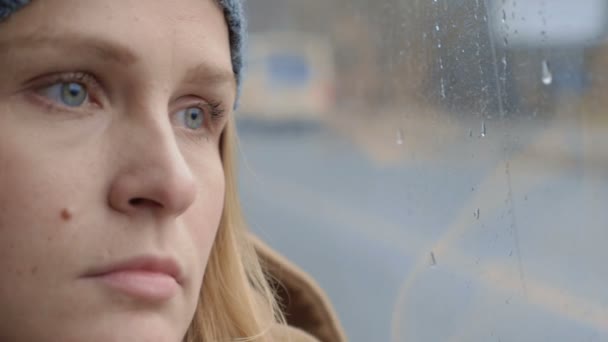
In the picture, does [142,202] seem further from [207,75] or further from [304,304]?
[304,304]

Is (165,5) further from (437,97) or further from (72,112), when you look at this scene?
(437,97)

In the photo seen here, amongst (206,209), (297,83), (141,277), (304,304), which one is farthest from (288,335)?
(297,83)

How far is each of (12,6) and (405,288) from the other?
0.81m

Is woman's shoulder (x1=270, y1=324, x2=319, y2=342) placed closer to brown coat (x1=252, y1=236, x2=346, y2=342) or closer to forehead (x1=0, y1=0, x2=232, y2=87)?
brown coat (x1=252, y1=236, x2=346, y2=342)

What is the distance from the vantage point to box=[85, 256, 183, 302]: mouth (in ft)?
4.05

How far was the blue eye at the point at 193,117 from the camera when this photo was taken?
1.44 m

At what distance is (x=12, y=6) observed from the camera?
48.5 inches

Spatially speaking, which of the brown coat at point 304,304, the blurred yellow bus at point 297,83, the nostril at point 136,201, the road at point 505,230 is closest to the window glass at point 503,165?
the road at point 505,230

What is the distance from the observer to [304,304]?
6.12 ft

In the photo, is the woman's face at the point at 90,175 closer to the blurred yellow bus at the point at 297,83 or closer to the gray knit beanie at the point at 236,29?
the gray knit beanie at the point at 236,29

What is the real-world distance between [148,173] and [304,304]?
685 mm

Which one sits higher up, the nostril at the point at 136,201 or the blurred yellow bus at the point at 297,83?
the blurred yellow bus at the point at 297,83

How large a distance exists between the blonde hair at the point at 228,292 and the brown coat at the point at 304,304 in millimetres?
132

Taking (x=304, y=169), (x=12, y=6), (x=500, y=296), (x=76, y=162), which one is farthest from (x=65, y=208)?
(x=304, y=169)
